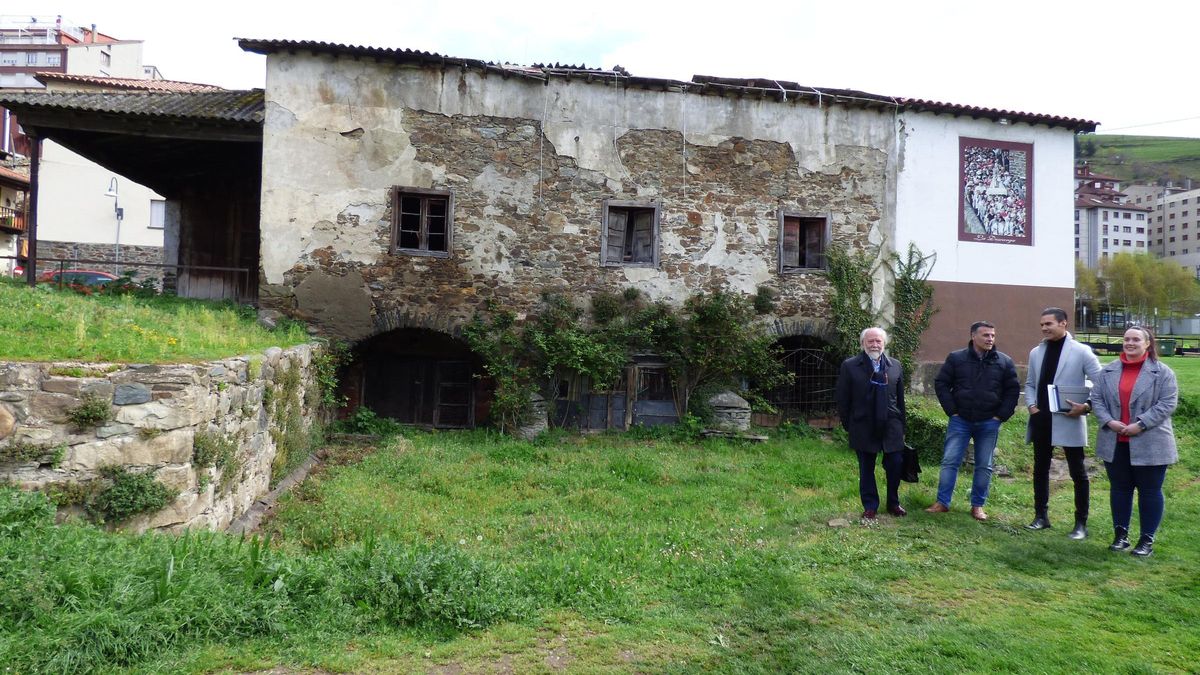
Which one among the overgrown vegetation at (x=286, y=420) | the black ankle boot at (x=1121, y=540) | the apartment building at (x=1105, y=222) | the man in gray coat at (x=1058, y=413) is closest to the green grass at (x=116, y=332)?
the overgrown vegetation at (x=286, y=420)

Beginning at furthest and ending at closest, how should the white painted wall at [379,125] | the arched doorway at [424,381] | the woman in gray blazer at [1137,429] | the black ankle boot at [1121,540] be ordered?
the arched doorway at [424,381], the white painted wall at [379,125], the black ankle boot at [1121,540], the woman in gray blazer at [1137,429]

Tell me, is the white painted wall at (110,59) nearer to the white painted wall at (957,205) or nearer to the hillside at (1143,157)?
the white painted wall at (957,205)

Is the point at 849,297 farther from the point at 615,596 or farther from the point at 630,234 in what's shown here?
the point at 615,596

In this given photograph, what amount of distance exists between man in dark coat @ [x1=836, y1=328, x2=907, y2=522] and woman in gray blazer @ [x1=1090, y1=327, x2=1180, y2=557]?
142 centimetres

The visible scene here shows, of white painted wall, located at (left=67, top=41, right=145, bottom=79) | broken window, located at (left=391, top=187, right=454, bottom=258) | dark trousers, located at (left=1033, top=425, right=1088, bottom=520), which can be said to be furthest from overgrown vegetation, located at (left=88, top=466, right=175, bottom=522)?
white painted wall, located at (left=67, top=41, right=145, bottom=79)

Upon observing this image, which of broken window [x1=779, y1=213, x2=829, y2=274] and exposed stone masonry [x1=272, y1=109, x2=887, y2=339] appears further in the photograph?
broken window [x1=779, y1=213, x2=829, y2=274]

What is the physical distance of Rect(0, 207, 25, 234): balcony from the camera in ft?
76.2

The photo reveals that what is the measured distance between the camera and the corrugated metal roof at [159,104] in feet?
33.3

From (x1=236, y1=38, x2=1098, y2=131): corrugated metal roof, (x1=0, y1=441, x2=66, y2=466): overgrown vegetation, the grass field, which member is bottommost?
the grass field

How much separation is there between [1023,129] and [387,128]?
11.3 meters

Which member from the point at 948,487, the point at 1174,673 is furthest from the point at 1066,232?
the point at 1174,673

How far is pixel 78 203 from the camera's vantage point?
95.5 ft

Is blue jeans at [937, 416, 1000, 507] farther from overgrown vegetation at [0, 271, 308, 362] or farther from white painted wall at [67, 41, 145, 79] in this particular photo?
white painted wall at [67, 41, 145, 79]

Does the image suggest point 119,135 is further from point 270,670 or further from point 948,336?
point 948,336
